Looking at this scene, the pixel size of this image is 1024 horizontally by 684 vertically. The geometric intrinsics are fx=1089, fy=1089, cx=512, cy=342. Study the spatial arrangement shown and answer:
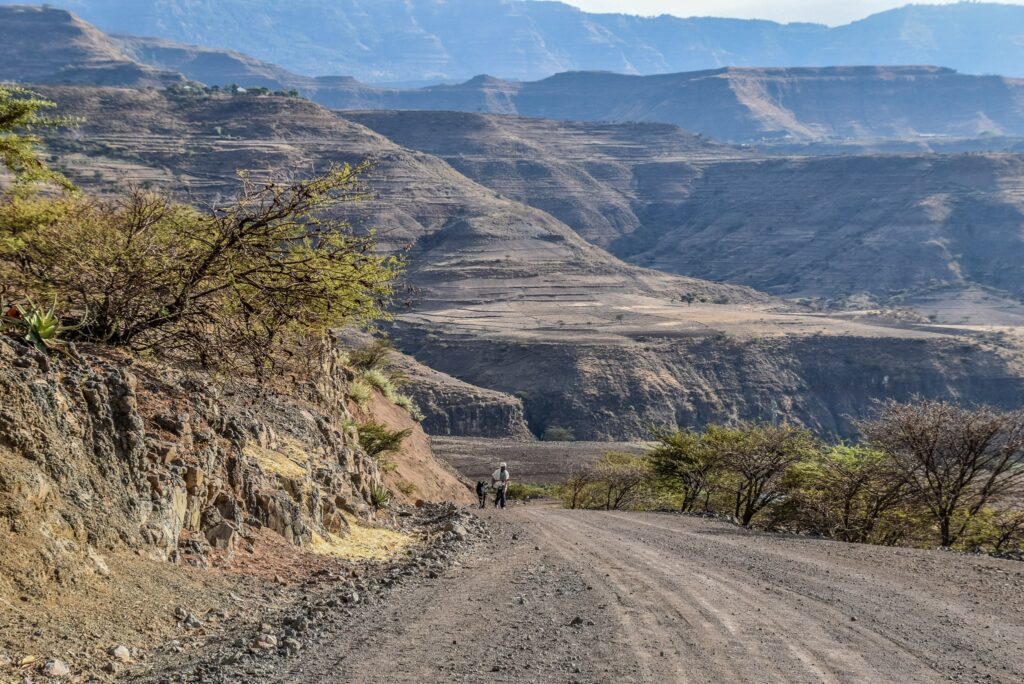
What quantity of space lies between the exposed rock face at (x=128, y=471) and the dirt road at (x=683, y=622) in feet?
6.71

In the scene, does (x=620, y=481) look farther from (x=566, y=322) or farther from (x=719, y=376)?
(x=566, y=322)

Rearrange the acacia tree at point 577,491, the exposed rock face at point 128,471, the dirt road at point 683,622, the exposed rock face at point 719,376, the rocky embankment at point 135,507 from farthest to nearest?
the exposed rock face at point 719,376, the acacia tree at point 577,491, the exposed rock face at point 128,471, the dirt road at point 683,622, the rocky embankment at point 135,507

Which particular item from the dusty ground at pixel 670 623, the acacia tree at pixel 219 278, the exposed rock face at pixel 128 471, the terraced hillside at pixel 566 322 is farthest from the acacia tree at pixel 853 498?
the terraced hillside at pixel 566 322

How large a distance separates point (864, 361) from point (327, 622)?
87103mm

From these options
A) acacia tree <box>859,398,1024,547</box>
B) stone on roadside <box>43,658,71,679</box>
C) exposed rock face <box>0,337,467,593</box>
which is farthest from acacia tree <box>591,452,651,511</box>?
stone on roadside <box>43,658,71,679</box>

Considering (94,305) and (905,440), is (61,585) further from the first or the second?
(905,440)

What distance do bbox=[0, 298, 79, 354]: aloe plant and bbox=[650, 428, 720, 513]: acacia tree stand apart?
2450 cm

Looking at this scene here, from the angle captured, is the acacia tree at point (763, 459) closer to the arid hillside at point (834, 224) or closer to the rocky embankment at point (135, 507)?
the rocky embankment at point (135, 507)

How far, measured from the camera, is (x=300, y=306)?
518 inches

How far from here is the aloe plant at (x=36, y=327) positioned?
393 inches

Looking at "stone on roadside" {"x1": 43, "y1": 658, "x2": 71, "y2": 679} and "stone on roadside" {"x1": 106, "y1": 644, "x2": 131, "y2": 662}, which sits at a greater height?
"stone on roadside" {"x1": 43, "y1": 658, "x2": 71, "y2": 679}

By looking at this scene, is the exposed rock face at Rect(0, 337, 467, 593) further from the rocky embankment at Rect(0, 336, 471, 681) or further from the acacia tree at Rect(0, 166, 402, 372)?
the acacia tree at Rect(0, 166, 402, 372)

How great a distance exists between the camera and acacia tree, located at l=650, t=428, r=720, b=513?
33062mm

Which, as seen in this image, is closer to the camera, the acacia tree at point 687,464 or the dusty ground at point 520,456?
the acacia tree at point 687,464
